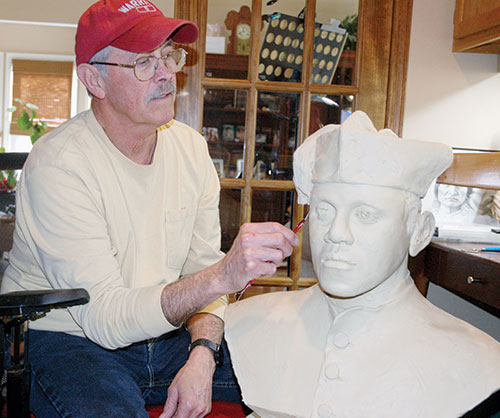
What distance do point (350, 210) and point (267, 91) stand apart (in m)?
1.58

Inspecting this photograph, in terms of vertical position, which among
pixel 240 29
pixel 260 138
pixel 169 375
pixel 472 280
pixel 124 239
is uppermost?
pixel 240 29

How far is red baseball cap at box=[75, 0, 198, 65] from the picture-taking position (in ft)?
5.02

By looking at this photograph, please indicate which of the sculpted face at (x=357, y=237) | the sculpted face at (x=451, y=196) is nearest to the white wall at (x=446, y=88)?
the sculpted face at (x=451, y=196)

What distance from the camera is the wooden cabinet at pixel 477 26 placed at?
7.41 ft

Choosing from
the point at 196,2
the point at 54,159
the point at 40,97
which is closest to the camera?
the point at 54,159

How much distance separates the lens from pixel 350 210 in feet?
3.61

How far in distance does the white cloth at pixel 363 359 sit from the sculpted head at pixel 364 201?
0.11 metres

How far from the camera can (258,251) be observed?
1.11 meters

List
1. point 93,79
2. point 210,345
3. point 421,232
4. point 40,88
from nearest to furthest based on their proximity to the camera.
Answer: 1. point 421,232
2. point 210,345
3. point 93,79
4. point 40,88

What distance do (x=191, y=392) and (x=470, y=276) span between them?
1142mm

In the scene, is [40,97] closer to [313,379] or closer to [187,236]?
[187,236]

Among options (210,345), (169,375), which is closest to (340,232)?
(210,345)

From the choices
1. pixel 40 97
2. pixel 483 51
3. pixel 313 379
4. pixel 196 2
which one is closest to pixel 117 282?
pixel 313 379

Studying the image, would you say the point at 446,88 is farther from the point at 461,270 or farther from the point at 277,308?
the point at 277,308
